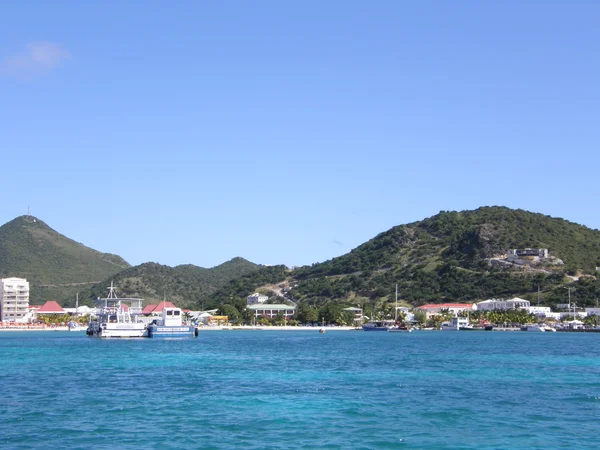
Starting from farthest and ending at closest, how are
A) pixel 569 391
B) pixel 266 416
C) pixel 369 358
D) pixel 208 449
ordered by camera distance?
pixel 369 358 < pixel 569 391 < pixel 266 416 < pixel 208 449

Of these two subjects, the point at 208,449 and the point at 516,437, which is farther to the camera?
the point at 516,437

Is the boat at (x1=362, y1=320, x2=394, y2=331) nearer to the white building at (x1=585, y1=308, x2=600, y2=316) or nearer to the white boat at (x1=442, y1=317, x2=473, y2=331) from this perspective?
the white boat at (x1=442, y1=317, x2=473, y2=331)

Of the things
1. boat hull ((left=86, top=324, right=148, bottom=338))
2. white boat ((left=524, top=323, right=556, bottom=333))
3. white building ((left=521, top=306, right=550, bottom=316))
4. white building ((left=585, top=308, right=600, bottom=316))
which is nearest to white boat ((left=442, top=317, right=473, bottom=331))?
white boat ((left=524, top=323, right=556, bottom=333))

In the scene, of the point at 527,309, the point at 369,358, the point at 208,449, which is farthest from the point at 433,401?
the point at 527,309

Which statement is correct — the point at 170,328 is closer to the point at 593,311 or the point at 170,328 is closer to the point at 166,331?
the point at 166,331

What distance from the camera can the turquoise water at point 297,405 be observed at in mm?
28531

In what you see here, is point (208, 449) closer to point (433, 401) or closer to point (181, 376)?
point (433, 401)

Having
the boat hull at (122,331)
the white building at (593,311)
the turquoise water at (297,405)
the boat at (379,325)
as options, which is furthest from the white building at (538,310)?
the turquoise water at (297,405)

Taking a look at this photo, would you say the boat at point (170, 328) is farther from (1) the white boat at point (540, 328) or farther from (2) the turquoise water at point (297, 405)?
(1) the white boat at point (540, 328)

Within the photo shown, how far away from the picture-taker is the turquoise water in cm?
2853

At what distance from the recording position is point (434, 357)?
72.4 m

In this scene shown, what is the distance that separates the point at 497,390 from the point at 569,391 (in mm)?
4077

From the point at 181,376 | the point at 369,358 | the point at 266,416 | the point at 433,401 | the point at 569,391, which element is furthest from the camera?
the point at 369,358

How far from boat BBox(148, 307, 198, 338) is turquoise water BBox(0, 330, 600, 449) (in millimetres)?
50694
